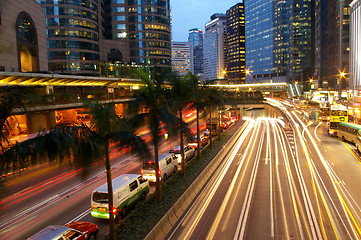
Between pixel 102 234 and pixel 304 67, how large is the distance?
17451 cm

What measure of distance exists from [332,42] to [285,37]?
2836 inches

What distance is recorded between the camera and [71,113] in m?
43.1

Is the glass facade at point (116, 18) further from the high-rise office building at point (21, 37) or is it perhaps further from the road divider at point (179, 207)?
the road divider at point (179, 207)

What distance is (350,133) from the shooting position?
3484 centimetres

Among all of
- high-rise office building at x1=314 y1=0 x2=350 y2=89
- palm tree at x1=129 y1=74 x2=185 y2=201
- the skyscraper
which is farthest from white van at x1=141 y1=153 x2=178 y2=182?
the skyscraper

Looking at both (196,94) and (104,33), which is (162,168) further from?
(104,33)

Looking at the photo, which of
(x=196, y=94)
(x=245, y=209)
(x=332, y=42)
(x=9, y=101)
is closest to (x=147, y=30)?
(x=332, y=42)

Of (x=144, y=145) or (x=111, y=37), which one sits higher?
(x=111, y=37)

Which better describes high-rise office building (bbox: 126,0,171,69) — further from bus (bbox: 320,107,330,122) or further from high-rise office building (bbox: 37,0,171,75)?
bus (bbox: 320,107,330,122)

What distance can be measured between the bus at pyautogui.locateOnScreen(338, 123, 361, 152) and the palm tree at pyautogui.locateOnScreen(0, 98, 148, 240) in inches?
1138

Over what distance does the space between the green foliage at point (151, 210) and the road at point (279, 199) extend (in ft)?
3.58

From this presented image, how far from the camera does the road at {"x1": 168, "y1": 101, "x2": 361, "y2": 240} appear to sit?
12.8 meters

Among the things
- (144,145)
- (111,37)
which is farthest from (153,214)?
(111,37)

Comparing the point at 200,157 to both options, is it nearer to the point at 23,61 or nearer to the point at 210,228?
the point at 210,228
